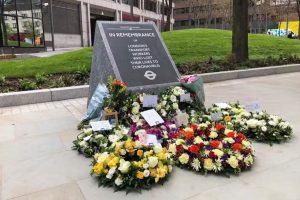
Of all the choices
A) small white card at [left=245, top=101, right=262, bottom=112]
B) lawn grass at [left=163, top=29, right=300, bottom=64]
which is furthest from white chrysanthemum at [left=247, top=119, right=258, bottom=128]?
lawn grass at [left=163, top=29, right=300, bottom=64]

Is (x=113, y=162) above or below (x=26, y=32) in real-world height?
below

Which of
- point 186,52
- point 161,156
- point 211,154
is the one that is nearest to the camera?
point 161,156

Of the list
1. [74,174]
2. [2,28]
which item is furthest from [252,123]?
[2,28]

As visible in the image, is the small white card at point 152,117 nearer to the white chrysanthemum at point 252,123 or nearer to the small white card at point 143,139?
the small white card at point 143,139

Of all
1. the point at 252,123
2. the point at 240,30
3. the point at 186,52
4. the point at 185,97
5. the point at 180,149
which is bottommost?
the point at 180,149

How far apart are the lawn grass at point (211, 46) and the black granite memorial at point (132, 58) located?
5.89m

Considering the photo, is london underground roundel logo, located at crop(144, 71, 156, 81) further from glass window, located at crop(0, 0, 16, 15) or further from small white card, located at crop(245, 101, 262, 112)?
glass window, located at crop(0, 0, 16, 15)

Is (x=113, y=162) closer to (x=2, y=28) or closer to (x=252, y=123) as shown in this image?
(x=252, y=123)

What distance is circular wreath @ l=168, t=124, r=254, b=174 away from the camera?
3854mm

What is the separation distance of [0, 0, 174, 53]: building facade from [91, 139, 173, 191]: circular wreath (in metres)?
13.4

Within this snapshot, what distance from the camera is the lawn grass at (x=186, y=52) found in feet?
34.0

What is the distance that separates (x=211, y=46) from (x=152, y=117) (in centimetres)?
1147

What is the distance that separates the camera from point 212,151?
12.9 feet

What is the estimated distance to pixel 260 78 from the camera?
11.5 meters
